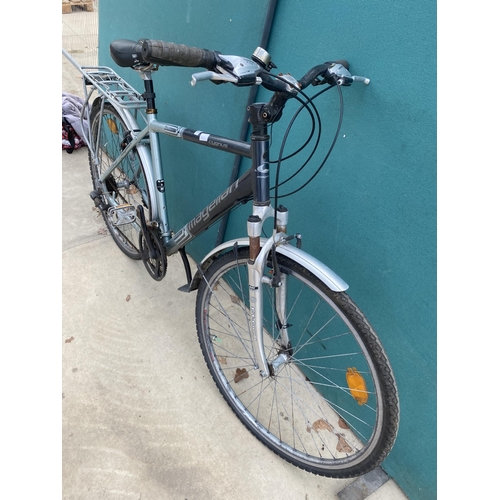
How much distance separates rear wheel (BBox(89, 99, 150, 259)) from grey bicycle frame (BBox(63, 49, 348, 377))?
105 millimetres

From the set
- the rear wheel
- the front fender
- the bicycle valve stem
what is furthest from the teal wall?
the rear wheel

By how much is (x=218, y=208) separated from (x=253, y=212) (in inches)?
11.0

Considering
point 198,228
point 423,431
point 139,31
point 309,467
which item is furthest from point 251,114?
point 139,31

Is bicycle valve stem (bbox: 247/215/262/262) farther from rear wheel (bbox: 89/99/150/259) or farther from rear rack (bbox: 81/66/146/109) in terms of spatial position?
rear rack (bbox: 81/66/146/109)

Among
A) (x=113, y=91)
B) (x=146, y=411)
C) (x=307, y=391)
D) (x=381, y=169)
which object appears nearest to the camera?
(x=381, y=169)

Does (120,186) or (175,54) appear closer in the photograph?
(175,54)

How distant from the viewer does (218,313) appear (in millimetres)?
2264

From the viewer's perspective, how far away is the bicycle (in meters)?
1.13

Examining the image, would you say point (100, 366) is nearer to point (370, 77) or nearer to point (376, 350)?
point (376, 350)

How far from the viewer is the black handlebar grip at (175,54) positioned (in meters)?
0.92

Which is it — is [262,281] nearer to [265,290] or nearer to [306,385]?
[265,290]

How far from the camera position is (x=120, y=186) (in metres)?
2.38

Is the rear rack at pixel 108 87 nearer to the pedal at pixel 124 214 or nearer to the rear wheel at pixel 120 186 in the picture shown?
the rear wheel at pixel 120 186

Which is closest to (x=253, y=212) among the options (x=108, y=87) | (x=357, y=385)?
(x=357, y=385)
